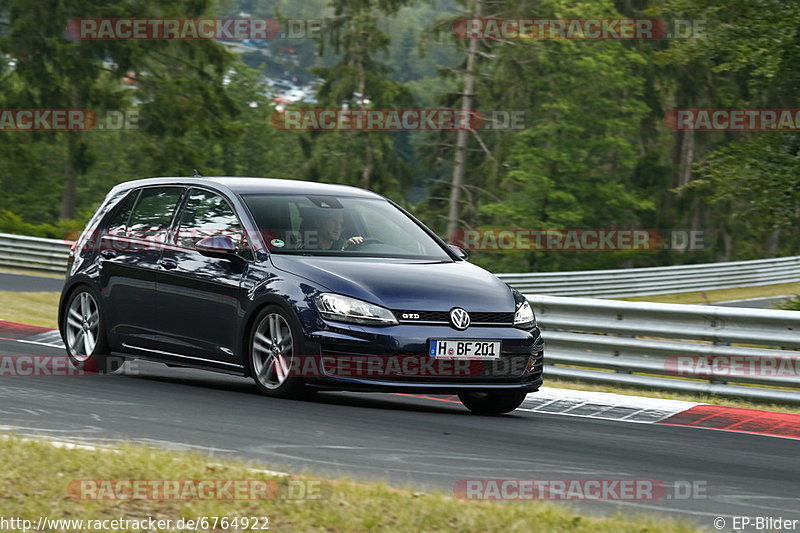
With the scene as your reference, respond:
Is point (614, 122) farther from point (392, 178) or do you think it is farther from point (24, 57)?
point (24, 57)

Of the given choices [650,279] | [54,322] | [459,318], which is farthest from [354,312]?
[650,279]

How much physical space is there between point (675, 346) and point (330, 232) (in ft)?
11.6

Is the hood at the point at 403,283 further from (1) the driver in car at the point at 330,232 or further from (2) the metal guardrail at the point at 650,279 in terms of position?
(2) the metal guardrail at the point at 650,279

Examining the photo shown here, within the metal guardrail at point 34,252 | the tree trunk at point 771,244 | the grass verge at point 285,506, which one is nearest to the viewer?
the grass verge at point 285,506

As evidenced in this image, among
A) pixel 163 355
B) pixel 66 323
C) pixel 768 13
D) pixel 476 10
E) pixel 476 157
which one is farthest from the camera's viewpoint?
pixel 476 157

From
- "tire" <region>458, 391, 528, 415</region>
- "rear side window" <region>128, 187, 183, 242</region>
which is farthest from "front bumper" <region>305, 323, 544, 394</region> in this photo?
"rear side window" <region>128, 187, 183, 242</region>

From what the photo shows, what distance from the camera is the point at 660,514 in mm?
5676

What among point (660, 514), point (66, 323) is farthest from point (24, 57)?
point (660, 514)

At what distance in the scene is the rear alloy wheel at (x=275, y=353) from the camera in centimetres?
898

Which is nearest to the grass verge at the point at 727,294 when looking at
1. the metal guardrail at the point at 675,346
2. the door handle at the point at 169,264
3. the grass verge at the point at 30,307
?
the grass verge at the point at 30,307

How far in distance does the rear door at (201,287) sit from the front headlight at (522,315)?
1.96 meters

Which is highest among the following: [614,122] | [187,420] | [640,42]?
[640,42]

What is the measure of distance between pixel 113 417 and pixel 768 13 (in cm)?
2131

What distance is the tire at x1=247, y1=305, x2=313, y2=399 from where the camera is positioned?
352 inches
